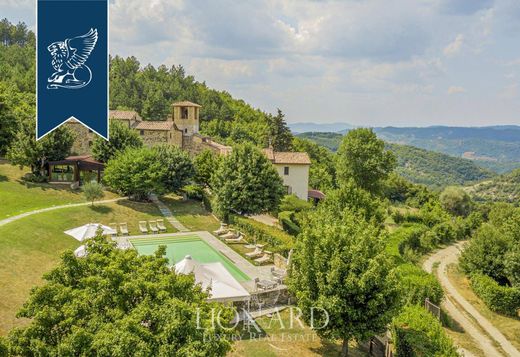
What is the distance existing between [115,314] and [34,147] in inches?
1223

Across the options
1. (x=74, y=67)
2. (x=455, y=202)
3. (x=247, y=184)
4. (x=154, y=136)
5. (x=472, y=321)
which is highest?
(x=74, y=67)

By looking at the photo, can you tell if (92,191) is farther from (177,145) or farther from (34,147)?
(177,145)

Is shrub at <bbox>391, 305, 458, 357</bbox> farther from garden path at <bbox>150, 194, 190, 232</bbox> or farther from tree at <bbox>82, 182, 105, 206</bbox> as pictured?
tree at <bbox>82, 182, 105, 206</bbox>

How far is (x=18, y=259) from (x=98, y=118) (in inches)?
423

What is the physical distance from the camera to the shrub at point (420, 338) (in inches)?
594

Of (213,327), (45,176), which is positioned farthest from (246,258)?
(45,176)

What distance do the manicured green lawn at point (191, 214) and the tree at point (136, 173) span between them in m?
2.67

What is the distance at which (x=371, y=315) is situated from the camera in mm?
15062

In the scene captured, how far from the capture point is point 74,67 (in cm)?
1576

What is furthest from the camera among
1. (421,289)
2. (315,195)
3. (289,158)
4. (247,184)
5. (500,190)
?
(500,190)

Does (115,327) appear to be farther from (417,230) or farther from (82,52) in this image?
(417,230)

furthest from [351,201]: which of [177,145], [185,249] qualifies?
[177,145]

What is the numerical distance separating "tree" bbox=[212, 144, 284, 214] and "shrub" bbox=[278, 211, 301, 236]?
197 inches

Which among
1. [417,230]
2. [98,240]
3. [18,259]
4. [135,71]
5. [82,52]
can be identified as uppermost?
[135,71]
